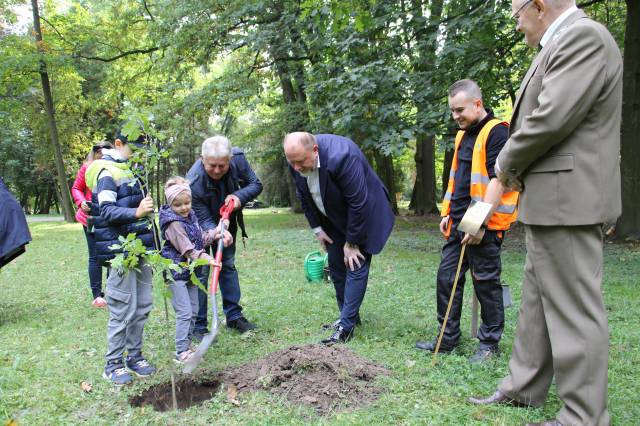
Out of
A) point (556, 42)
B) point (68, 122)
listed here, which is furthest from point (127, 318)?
point (68, 122)

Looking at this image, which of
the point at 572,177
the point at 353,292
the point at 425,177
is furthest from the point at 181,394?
the point at 425,177

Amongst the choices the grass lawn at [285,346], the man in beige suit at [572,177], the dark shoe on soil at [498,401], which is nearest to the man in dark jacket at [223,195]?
the grass lawn at [285,346]

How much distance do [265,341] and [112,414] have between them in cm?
156

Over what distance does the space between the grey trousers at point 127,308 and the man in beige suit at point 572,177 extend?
108 inches

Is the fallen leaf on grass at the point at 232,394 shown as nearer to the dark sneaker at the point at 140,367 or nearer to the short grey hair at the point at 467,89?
the dark sneaker at the point at 140,367

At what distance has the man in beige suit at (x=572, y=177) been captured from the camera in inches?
93.5

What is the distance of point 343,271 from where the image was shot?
15.5ft

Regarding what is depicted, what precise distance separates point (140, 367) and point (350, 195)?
2162 mm

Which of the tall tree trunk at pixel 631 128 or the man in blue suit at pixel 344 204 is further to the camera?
the tall tree trunk at pixel 631 128

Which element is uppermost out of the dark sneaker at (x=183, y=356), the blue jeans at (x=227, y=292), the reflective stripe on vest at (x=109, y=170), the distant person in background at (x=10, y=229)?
the reflective stripe on vest at (x=109, y=170)

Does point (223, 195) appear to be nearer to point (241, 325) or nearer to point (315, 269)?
point (241, 325)

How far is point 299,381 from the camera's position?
3377mm

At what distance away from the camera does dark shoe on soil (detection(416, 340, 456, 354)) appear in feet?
12.9

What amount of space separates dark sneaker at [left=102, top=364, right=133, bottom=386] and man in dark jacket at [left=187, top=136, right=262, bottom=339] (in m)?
0.97
